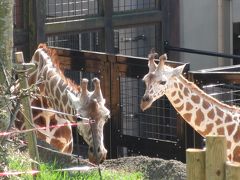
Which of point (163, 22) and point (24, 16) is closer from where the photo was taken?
point (24, 16)

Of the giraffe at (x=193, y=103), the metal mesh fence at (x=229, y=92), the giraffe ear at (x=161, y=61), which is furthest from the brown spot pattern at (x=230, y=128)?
the giraffe ear at (x=161, y=61)

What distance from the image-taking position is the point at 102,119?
7.07 metres

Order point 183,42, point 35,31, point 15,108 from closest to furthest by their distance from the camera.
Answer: point 15,108 < point 35,31 < point 183,42

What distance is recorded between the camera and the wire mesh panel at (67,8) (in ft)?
34.7

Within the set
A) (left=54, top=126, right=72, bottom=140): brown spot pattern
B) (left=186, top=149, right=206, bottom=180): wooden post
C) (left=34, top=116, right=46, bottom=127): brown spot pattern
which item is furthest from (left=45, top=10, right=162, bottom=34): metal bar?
(left=186, top=149, right=206, bottom=180): wooden post

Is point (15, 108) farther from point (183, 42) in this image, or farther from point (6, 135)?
point (183, 42)

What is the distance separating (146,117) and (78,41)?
1.61 m

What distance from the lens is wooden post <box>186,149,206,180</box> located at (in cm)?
423

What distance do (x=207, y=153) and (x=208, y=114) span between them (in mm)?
3558

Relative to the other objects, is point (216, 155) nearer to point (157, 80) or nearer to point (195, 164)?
point (195, 164)

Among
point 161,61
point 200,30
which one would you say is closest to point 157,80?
point 161,61

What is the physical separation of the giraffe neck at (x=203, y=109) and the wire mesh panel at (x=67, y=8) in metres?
3.22

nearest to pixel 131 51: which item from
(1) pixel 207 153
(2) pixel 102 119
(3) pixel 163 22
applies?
(3) pixel 163 22

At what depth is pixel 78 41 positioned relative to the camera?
36.1ft
